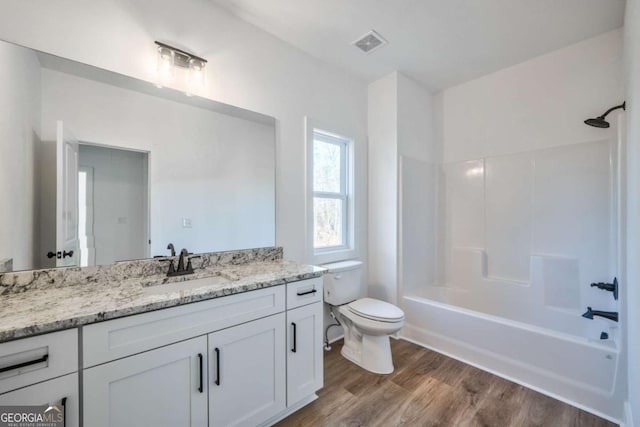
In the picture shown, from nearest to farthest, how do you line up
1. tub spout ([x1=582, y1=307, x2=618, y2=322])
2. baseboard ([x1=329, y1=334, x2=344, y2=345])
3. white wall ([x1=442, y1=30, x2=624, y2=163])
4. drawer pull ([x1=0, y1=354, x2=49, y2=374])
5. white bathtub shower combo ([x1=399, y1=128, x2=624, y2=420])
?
1. drawer pull ([x1=0, y1=354, x2=49, y2=374])
2. white bathtub shower combo ([x1=399, y1=128, x2=624, y2=420])
3. tub spout ([x1=582, y1=307, x2=618, y2=322])
4. white wall ([x1=442, y1=30, x2=624, y2=163])
5. baseboard ([x1=329, y1=334, x2=344, y2=345])

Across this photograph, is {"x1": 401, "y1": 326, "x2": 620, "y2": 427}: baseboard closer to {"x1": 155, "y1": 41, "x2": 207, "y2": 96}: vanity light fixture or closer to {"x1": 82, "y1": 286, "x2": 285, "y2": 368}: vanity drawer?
{"x1": 82, "y1": 286, "x2": 285, "y2": 368}: vanity drawer

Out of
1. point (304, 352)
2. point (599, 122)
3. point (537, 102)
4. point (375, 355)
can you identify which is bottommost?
point (375, 355)

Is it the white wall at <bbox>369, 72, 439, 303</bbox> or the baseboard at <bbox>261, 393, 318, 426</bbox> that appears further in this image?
the white wall at <bbox>369, 72, 439, 303</bbox>

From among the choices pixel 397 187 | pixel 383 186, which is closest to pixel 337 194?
pixel 383 186

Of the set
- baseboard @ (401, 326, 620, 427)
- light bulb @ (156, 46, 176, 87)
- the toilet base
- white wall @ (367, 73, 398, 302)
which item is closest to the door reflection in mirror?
light bulb @ (156, 46, 176, 87)

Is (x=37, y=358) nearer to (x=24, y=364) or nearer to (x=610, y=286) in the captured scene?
(x=24, y=364)

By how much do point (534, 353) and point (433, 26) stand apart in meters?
2.44

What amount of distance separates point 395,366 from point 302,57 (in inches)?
105

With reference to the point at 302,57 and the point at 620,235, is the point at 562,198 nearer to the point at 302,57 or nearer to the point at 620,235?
the point at 620,235

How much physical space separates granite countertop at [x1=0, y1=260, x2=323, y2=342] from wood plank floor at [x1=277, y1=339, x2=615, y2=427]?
84cm

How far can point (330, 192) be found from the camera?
2.51m

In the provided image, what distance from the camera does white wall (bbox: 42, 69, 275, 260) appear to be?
1.32 m

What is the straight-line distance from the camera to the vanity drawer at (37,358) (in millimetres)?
783

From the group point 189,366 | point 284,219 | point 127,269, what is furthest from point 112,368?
point 284,219
